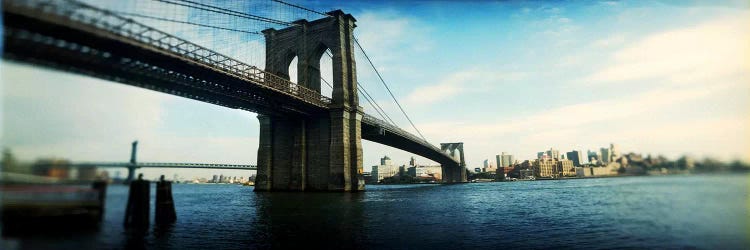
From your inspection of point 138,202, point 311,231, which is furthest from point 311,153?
point 311,231

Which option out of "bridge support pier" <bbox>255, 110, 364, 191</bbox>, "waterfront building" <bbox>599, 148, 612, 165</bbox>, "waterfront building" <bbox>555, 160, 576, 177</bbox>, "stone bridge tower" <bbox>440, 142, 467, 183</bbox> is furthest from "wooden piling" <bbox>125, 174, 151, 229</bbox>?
"stone bridge tower" <bbox>440, 142, 467, 183</bbox>

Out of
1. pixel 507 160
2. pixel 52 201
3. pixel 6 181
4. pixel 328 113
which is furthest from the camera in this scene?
pixel 507 160

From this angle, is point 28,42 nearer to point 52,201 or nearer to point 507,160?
point 52,201

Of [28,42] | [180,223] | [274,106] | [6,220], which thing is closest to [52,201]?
[6,220]

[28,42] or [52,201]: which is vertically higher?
[28,42]

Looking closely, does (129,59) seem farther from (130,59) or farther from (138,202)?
(138,202)

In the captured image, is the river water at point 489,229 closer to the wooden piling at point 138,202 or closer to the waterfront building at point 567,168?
the wooden piling at point 138,202
